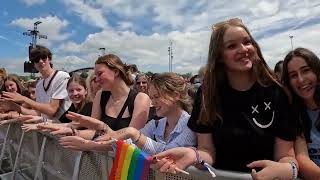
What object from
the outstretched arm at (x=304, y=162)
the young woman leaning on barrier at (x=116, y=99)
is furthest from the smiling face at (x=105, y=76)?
the outstretched arm at (x=304, y=162)

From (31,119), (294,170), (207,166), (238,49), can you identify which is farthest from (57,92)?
(294,170)

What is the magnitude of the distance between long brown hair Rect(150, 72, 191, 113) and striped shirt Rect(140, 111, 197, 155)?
92 mm

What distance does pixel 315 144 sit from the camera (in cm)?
239

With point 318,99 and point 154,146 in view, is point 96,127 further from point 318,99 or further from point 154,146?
point 318,99

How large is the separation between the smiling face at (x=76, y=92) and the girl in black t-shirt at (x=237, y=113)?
2608 mm

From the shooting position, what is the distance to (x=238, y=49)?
241 centimetres

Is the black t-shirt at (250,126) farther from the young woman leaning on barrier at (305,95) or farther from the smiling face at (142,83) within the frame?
the smiling face at (142,83)

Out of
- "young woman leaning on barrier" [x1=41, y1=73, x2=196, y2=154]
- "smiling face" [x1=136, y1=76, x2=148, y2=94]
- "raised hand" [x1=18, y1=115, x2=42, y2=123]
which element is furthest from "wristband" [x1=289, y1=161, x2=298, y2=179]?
"smiling face" [x1=136, y1=76, x2=148, y2=94]

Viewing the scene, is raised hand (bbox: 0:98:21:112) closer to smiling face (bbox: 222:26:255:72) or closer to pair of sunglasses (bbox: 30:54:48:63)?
pair of sunglasses (bbox: 30:54:48:63)

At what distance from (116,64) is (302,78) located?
6.27 feet

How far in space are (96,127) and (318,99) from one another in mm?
1674

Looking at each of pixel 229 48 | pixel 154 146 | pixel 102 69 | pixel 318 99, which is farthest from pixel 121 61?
pixel 318 99

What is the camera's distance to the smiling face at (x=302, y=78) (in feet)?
8.20

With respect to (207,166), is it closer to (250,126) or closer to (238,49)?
(250,126)
